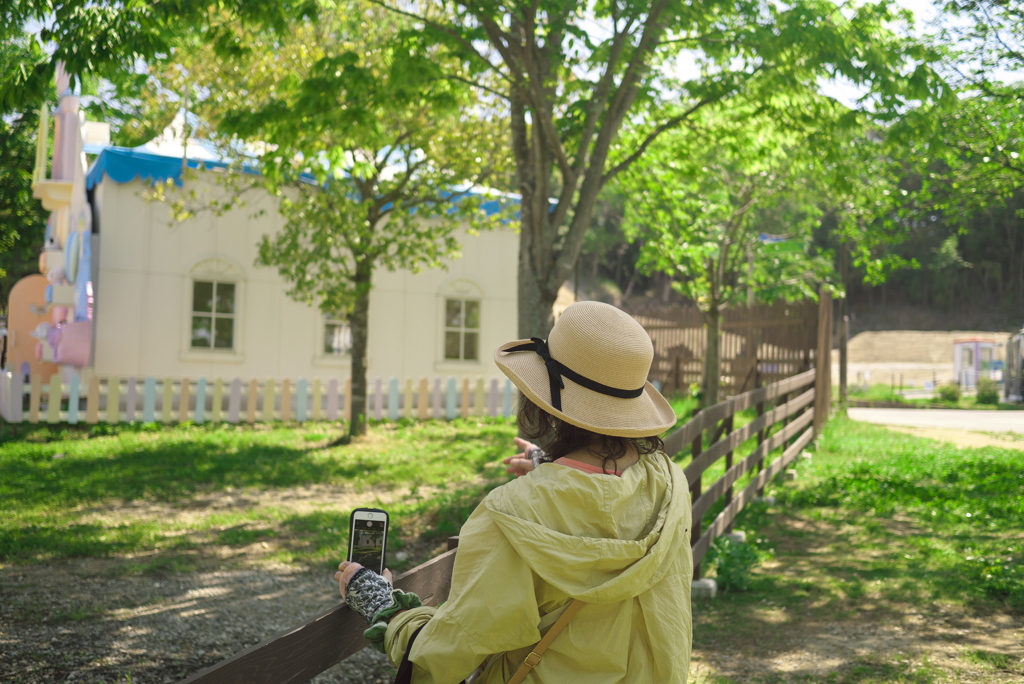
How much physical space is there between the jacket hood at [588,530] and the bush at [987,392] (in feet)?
93.7

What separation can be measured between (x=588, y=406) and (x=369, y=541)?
2.33 feet

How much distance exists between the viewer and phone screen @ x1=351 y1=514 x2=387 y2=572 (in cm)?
208

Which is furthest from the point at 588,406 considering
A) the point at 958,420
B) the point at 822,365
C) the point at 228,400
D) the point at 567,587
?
the point at 958,420

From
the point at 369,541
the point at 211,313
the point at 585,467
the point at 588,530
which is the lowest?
the point at 369,541

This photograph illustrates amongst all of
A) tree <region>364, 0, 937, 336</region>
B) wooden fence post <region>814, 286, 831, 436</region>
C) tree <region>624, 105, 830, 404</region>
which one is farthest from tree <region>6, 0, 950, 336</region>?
wooden fence post <region>814, 286, 831, 436</region>

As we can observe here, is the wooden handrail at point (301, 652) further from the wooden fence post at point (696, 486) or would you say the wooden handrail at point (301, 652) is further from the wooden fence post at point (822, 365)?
the wooden fence post at point (822, 365)

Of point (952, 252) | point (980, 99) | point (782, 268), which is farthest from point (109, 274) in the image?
point (952, 252)

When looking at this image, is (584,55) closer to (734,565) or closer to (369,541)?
(734,565)

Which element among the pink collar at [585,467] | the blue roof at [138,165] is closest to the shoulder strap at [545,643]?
the pink collar at [585,467]

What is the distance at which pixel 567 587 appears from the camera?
5.65ft

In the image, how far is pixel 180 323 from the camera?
1434 centimetres

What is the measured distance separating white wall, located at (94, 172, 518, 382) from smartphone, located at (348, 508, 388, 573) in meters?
11.5

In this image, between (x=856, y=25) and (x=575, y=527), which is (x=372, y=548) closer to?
(x=575, y=527)

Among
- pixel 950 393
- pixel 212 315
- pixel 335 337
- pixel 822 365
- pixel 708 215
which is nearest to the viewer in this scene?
pixel 822 365
